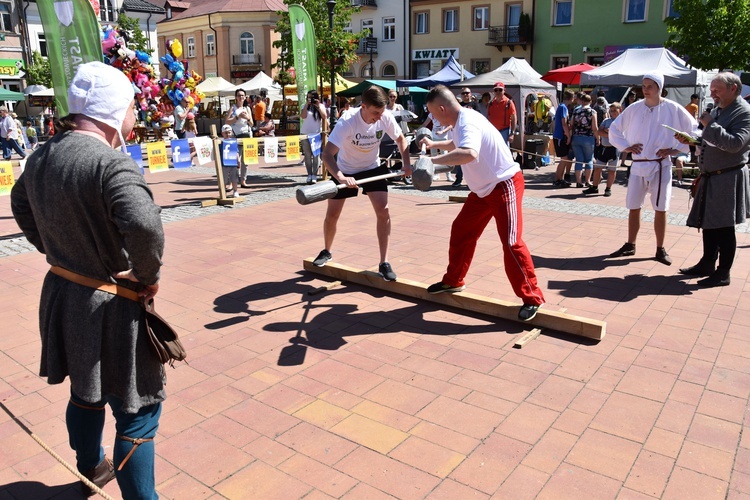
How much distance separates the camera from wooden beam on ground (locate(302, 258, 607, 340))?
4.64 m

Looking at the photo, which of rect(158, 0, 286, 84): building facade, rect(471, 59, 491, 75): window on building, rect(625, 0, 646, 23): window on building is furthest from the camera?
rect(158, 0, 286, 84): building facade

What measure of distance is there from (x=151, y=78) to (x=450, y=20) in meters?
28.3

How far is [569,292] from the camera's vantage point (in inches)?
225

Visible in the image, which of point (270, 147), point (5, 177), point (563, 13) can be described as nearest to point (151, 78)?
point (270, 147)

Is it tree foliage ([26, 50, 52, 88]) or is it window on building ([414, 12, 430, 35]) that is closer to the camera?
tree foliage ([26, 50, 52, 88])

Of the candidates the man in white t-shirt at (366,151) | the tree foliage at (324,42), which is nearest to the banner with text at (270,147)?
the man in white t-shirt at (366,151)

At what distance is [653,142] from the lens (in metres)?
6.39

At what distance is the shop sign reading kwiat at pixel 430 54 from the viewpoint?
4081 cm

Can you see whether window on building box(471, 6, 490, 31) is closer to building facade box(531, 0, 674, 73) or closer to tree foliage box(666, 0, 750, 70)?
building facade box(531, 0, 674, 73)

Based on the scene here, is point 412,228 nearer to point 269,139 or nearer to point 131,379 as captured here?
point 269,139

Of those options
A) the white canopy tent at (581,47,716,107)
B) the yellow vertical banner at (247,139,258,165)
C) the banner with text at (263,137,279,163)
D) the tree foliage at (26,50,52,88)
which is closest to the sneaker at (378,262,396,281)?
the yellow vertical banner at (247,139,258,165)

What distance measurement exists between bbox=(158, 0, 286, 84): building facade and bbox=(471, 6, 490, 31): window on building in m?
19.3

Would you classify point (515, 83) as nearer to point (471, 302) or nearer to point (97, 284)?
point (471, 302)

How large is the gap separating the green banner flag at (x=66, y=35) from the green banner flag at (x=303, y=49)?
14.9 ft
